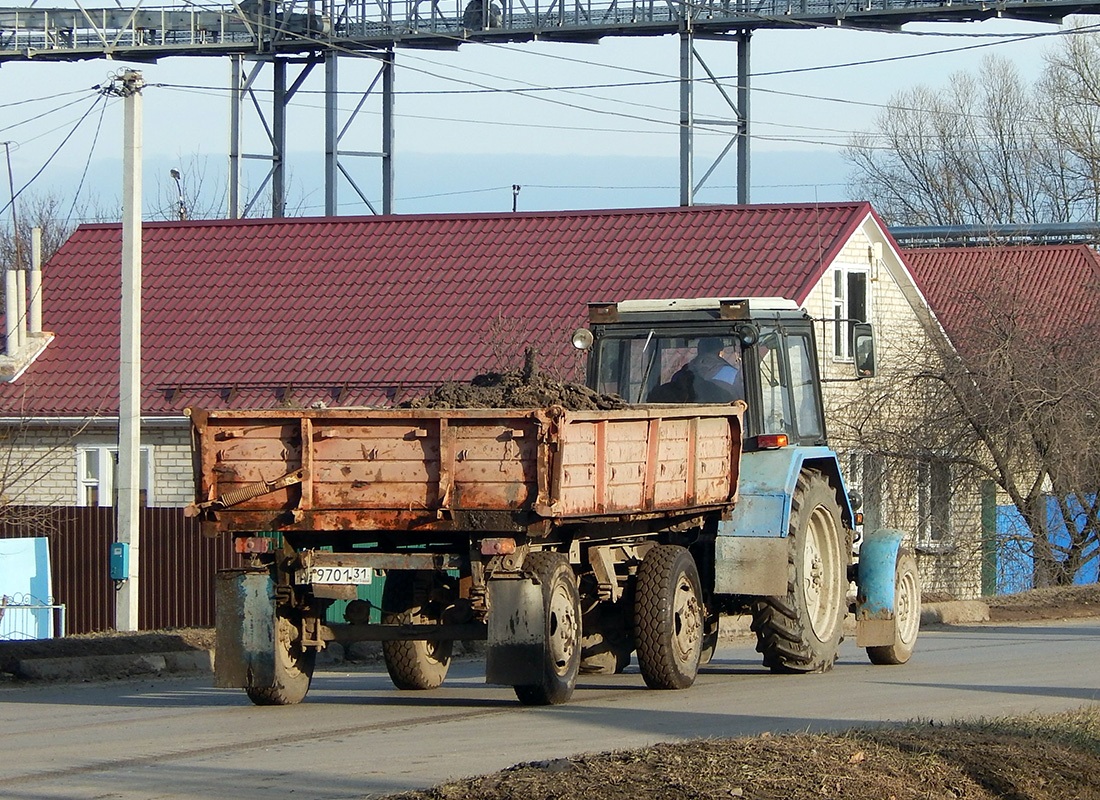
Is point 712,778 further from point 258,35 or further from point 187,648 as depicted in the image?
point 258,35

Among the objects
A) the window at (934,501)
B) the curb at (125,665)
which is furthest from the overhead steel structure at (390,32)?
the curb at (125,665)

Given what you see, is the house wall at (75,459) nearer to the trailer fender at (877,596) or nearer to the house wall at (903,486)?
the house wall at (903,486)

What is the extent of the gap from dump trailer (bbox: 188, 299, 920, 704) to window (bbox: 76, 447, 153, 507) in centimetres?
1735

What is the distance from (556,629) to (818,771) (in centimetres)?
359

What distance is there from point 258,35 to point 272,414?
34.3m

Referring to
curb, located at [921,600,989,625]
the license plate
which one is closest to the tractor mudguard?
the license plate

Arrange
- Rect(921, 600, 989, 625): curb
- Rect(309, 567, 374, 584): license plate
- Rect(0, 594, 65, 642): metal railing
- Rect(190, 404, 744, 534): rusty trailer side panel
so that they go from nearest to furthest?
Rect(190, 404, 744, 534): rusty trailer side panel < Rect(309, 567, 374, 584): license plate < Rect(921, 600, 989, 625): curb < Rect(0, 594, 65, 642): metal railing

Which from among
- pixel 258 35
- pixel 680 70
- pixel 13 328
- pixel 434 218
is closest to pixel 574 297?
pixel 434 218

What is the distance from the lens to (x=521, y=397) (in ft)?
38.8

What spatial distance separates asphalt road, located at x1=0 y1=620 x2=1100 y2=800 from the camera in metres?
8.96

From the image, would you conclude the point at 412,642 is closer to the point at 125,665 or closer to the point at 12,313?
the point at 125,665

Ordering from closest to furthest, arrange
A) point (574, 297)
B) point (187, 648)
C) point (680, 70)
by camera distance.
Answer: point (187, 648) → point (574, 297) → point (680, 70)

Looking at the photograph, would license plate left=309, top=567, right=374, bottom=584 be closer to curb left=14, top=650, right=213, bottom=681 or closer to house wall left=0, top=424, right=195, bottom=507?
curb left=14, top=650, right=213, bottom=681

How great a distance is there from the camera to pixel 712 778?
788cm
